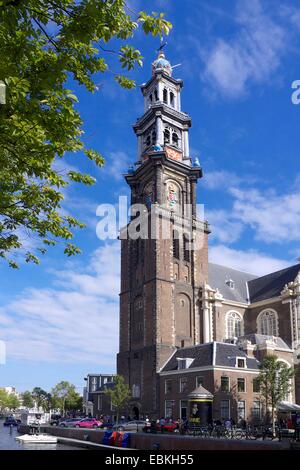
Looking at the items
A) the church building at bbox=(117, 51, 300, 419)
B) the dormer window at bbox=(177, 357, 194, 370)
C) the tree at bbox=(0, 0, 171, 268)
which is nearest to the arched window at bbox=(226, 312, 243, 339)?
the church building at bbox=(117, 51, 300, 419)

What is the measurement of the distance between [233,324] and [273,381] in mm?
20544

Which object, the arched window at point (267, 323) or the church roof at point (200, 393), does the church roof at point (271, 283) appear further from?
the church roof at point (200, 393)

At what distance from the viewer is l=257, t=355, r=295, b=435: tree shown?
43.0m

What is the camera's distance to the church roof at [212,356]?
155ft

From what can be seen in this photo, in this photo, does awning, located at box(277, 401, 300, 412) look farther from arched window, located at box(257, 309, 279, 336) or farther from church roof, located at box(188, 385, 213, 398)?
arched window, located at box(257, 309, 279, 336)

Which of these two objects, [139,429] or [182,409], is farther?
[182,409]

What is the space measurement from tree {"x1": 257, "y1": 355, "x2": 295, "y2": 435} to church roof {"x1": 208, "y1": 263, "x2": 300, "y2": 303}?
19266mm

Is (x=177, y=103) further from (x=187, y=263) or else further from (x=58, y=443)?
(x=58, y=443)

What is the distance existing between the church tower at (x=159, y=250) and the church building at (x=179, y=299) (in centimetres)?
13

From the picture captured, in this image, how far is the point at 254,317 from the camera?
212 ft

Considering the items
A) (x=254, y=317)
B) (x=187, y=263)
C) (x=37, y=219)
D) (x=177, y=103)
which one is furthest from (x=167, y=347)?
(x=37, y=219)

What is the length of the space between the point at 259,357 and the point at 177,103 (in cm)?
3925

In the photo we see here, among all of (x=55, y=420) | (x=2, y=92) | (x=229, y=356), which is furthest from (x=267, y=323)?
(x=2, y=92)

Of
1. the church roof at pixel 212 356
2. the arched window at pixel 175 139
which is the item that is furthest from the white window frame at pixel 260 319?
the arched window at pixel 175 139
